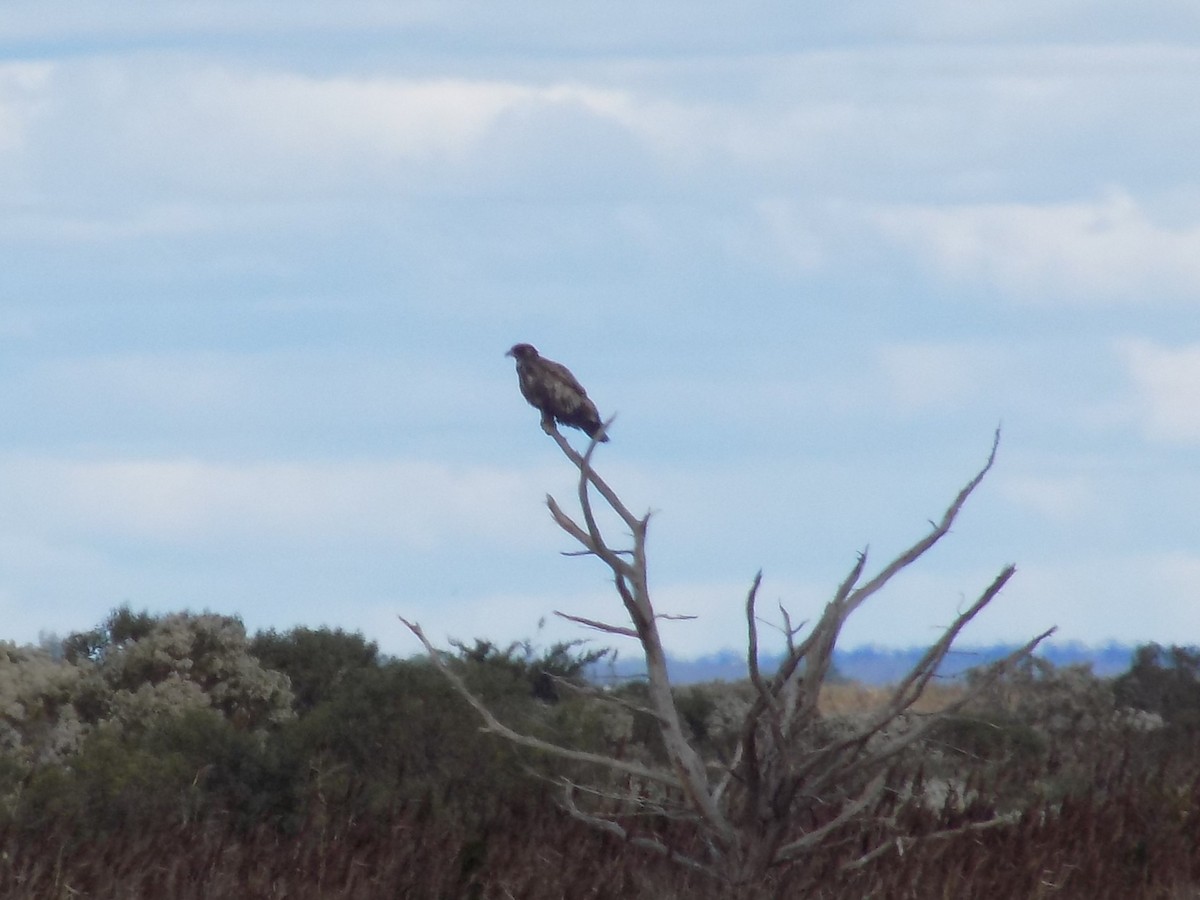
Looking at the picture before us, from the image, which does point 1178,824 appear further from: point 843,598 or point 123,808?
point 123,808

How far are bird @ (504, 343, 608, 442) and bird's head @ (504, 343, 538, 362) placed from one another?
0.70ft

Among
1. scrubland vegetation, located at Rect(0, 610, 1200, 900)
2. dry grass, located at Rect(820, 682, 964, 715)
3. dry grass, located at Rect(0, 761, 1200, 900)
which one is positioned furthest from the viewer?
dry grass, located at Rect(820, 682, 964, 715)

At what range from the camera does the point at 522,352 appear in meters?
10.7

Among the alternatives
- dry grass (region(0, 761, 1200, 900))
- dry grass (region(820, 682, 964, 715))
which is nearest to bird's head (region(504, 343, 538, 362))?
dry grass (region(0, 761, 1200, 900))

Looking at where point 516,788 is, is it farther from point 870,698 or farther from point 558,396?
point 870,698

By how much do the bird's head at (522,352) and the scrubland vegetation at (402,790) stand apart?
234 cm

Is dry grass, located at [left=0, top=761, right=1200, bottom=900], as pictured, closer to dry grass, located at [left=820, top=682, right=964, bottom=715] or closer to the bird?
the bird

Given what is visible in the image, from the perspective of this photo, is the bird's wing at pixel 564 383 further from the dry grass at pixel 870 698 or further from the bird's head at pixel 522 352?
the dry grass at pixel 870 698

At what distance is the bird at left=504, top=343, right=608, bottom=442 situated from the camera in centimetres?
1016

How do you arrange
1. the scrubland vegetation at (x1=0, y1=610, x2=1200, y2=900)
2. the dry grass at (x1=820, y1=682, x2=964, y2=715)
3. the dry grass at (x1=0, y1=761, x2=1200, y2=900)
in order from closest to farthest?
1. the dry grass at (x1=0, y1=761, x2=1200, y2=900)
2. the scrubland vegetation at (x1=0, y1=610, x2=1200, y2=900)
3. the dry grass at (x1=820, y1=682, x2=964, y2=715)

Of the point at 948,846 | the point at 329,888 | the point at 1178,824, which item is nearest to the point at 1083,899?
the point at 948,846

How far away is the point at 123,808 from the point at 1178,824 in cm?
657

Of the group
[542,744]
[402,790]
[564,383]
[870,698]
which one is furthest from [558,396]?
[870,698]

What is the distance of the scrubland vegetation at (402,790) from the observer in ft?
29.0
